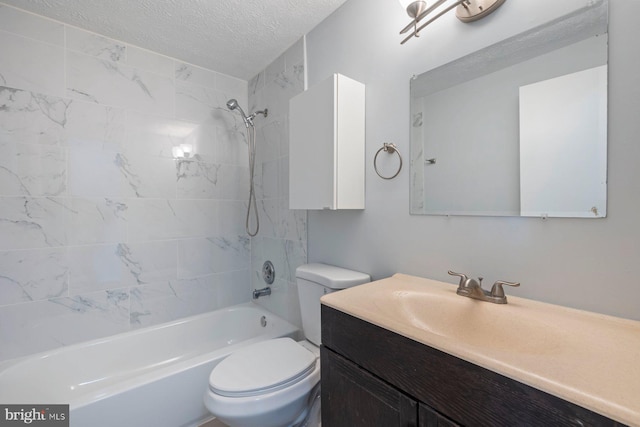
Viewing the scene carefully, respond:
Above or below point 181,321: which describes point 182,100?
above

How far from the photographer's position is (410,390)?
704 mm

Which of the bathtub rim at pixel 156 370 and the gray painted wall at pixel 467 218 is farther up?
the gray painted wall at pixel 467 218

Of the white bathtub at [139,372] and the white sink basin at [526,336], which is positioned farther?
the white bathtub at [139,372]

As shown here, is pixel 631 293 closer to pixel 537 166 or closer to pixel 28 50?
pixel 537 166

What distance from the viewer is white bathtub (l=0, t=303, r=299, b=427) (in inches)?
50.4

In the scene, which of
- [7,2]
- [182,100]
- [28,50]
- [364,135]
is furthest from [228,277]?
[7,2]

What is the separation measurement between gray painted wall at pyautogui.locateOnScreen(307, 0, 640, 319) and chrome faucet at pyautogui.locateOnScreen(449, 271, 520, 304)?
0.07m

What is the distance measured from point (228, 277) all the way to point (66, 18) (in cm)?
197

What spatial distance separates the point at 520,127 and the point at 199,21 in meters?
1.77

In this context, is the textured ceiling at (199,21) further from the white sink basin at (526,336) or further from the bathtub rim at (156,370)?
the bathtub rim at (156,370)

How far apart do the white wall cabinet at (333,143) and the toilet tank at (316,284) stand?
35 centimetres

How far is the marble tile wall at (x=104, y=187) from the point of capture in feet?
5.15

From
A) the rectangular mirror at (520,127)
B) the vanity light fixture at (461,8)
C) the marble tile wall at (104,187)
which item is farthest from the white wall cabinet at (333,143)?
the marble tile wall at (104,187)

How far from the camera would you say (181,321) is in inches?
80.7
